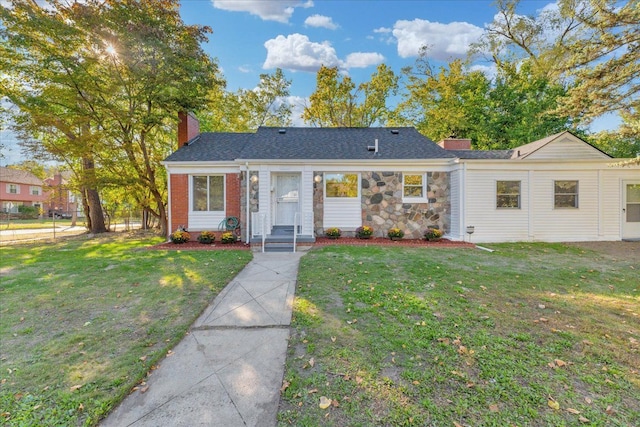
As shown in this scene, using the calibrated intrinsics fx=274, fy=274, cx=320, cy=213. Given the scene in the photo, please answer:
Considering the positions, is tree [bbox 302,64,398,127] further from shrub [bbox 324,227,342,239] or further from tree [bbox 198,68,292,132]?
shrub [bbox 324,227,342,239]

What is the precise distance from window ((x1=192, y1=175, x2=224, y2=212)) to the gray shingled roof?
2.88 feet

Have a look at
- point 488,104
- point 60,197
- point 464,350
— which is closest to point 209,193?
point 464,350

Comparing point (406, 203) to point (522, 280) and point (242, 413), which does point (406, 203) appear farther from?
point (242, 413)

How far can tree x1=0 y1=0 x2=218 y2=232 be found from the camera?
10359mm

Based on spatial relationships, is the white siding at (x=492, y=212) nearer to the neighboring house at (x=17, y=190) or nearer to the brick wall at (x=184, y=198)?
the brick wall at (x=184, y=198)

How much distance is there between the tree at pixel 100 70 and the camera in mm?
10359

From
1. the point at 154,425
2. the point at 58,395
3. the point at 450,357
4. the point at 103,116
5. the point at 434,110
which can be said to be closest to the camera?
the point at 154,425

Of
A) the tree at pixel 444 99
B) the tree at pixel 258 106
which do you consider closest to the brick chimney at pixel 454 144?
the tree at pixel 444 99

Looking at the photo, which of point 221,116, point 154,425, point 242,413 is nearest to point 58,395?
point 154,425

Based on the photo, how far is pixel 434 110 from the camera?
20.3 metres

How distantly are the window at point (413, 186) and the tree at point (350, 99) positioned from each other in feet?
45.4

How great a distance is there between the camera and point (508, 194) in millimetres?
10477

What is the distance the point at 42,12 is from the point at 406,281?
16158 mm

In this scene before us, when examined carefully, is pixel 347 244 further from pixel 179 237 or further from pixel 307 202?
pixel 179 237
